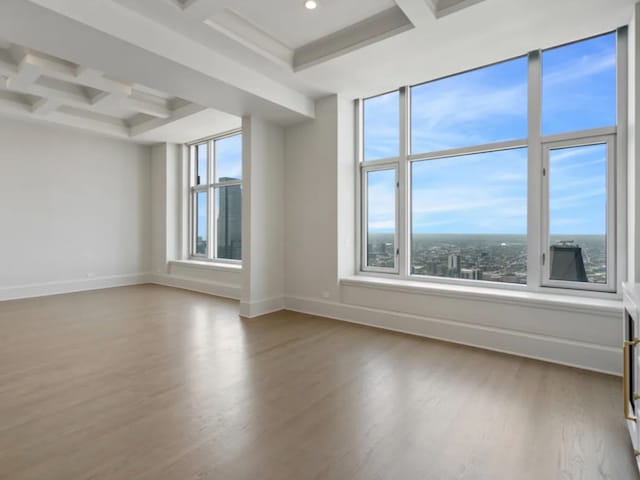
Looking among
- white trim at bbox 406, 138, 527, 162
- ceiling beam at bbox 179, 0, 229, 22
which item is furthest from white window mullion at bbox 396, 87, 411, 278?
ceiling beam at bbox 179, 0, 229, 22

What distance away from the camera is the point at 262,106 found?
15.0 ft

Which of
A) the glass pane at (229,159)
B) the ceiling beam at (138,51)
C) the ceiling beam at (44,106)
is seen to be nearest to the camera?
the ceiling beam at (138,51)

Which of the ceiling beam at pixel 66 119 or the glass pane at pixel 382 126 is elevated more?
the ceiling beam at pixel 66 119

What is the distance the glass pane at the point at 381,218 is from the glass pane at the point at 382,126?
0.97ft

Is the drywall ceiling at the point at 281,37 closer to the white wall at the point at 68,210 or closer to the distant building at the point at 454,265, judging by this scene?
the distant building at the point at 454,265

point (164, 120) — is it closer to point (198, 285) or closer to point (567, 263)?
point (198, 285)

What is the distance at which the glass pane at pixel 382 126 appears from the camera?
15.8ft

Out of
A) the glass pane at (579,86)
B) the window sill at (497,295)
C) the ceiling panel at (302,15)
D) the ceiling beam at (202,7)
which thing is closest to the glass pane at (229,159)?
the ceiling panel at (302,15)

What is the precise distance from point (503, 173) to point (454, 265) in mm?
1243

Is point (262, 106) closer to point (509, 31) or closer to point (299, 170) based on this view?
point (299, 170)

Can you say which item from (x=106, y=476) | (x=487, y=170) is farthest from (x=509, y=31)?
(x=106, y=476)

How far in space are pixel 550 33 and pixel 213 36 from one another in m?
3.31

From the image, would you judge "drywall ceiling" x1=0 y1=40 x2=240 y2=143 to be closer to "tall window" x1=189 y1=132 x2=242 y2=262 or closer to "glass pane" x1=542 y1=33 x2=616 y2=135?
"tall window" x1=189 y1=132 x2=242 y2=262

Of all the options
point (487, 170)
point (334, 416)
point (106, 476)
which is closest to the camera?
point (106, 476)
